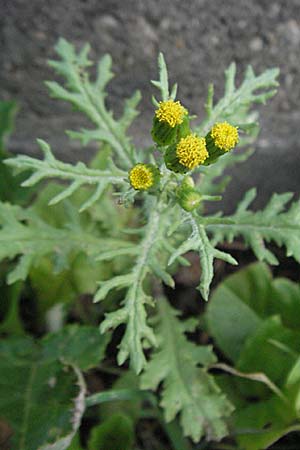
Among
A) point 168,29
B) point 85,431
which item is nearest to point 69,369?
point 85,431

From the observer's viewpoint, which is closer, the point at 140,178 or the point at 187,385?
the point at 140,178

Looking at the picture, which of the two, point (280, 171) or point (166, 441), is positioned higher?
point (280, 171)

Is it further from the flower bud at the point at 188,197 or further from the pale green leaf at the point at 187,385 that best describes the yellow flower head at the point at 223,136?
the pale green leaf at the point at 187,385

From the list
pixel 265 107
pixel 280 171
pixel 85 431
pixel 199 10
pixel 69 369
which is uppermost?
pixel 199 10

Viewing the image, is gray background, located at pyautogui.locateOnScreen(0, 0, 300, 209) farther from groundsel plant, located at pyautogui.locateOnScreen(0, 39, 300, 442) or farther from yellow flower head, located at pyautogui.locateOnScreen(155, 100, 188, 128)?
yellow flower head, located at pyautogui.locateOnScreen(155, 100, 188, 128)

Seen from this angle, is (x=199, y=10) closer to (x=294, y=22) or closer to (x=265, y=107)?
(x=294, y=22)

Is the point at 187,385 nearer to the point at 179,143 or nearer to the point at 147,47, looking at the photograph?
the point at 179,143

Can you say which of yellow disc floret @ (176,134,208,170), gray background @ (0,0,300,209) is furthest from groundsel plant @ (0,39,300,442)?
gray background @ (0,0,300,209)

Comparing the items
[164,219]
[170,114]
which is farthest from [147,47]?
[170,114]
